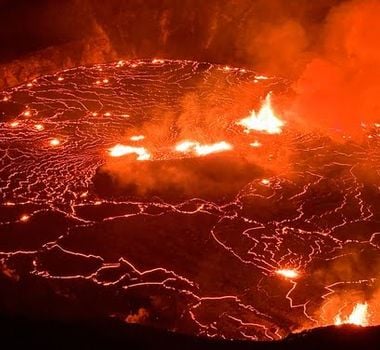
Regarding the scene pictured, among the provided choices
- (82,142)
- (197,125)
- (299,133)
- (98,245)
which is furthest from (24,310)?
(299,133)

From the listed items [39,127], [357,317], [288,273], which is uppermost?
[39,127]

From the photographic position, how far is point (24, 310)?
5.75 meters

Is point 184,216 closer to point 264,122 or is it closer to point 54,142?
point 54,142

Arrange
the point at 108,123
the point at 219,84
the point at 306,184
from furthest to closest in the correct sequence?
the point at 219,84 → the point at 108,123 → the point at 306,184

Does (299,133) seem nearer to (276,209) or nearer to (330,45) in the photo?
(276,209)

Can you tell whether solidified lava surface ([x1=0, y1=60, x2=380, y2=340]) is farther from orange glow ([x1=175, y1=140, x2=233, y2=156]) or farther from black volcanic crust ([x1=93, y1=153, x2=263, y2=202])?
orange glow ([x1=175, y1=140, x2=233, y2=156])

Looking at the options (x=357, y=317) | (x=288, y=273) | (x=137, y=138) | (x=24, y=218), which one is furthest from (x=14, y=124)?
A: (x=357, y=317)

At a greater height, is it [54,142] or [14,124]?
[14,124]

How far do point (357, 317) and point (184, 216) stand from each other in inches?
117

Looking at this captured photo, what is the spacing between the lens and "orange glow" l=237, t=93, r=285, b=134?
10766 mm

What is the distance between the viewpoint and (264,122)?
11.0m

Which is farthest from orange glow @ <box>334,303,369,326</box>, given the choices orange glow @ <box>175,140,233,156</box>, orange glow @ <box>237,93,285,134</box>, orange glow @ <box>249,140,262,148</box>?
orange glow @ <box>237,93,285,134</box>

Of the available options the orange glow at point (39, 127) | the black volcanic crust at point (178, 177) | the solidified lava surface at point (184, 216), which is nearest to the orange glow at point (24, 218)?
the solidified lava surface at point (184, 216)

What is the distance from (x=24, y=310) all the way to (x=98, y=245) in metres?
1.63
